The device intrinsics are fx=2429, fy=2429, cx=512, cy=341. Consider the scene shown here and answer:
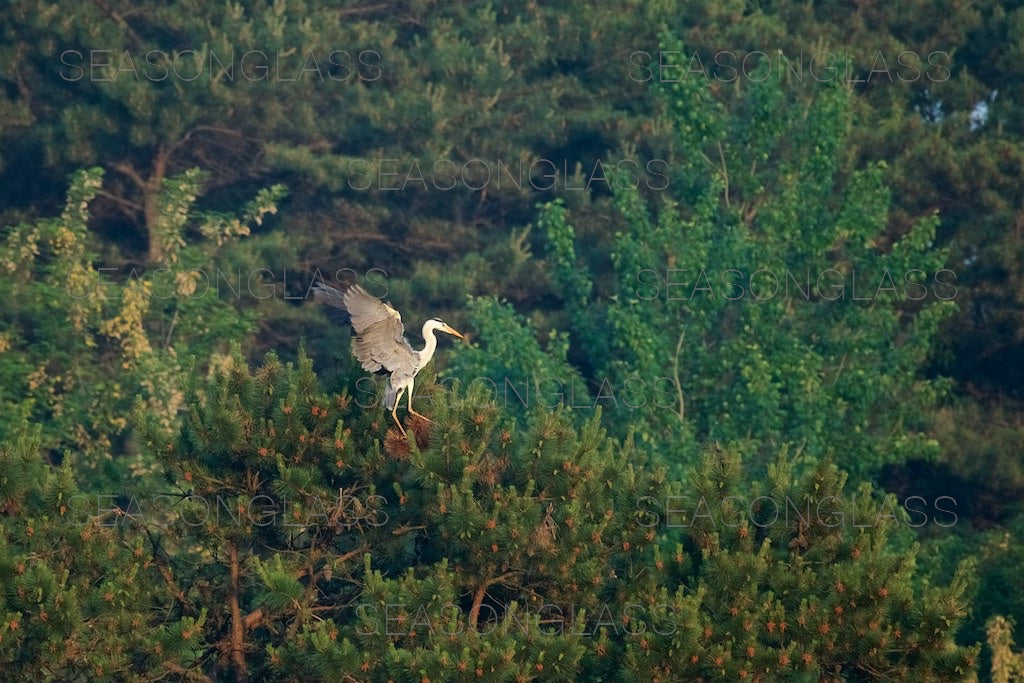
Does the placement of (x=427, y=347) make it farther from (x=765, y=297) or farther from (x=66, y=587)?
(x=765, y=297)

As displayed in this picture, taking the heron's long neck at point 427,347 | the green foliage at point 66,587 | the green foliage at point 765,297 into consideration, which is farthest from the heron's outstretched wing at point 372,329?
the green foliage at point 765,297

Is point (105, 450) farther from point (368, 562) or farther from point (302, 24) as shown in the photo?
point (368, 562)

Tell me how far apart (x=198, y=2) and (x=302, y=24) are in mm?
1504

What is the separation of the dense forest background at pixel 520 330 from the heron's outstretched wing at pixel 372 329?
0.60m

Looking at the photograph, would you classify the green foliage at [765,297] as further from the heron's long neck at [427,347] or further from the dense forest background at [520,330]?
the heron's long neck at [427,347]

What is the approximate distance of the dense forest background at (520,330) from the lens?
18.0 metres

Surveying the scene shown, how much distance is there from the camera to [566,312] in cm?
3131

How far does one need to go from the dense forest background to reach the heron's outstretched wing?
604 mm

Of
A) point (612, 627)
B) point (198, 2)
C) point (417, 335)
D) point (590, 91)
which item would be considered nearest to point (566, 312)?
point (417, 335)

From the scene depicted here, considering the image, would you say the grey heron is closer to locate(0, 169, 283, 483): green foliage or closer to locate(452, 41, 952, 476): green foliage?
locate(0, 169, 283, 483): green foliage

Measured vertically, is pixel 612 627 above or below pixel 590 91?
above

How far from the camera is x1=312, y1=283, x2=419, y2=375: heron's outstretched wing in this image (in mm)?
18094

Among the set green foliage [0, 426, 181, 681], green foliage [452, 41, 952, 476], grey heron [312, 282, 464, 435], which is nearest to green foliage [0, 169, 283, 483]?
green foliage [452, 41, 952, 476]

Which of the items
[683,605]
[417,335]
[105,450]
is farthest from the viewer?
[417,335]
